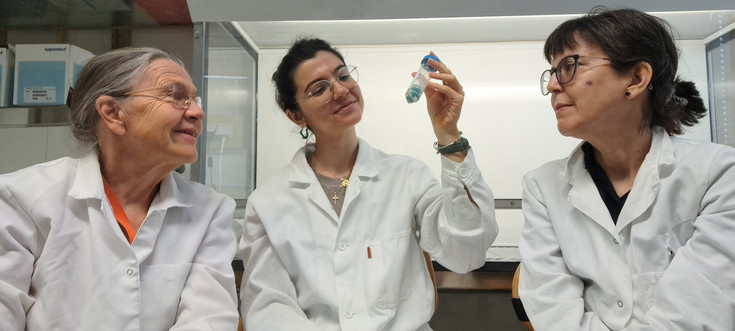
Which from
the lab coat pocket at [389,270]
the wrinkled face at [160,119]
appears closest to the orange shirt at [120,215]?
the wrinkled face at [160,119]

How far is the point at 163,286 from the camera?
1246 millimetres

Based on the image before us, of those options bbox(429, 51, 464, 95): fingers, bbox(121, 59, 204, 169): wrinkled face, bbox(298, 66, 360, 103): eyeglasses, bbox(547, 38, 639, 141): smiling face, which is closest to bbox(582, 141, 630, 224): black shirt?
bbox(547, 38, 639, 141): smiling face

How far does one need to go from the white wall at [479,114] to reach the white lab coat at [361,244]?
0.72 meters

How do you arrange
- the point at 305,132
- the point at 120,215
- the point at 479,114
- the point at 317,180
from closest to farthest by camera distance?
the point at 120,215 → the point at 317,180 → the point at 305,132 → the point at 479,114

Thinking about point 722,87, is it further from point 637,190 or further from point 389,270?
point 389,270

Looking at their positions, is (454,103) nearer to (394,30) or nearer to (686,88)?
(686,88)

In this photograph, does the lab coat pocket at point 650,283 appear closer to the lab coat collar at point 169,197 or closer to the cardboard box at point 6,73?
the lab coat collar at point 169,197

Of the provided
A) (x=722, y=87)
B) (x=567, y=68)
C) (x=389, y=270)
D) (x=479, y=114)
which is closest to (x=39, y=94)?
(x=389, y=270)

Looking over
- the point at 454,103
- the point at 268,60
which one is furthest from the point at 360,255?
the point at 268,60

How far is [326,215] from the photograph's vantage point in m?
1.57

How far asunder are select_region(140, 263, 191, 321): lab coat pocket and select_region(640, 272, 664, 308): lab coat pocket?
114cm

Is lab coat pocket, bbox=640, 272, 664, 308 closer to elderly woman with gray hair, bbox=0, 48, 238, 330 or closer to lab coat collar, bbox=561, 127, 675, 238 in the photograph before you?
lab coat collar, bbox=561, 127, 675, 238

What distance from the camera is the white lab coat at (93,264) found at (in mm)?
1126

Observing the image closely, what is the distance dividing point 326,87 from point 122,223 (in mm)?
754
